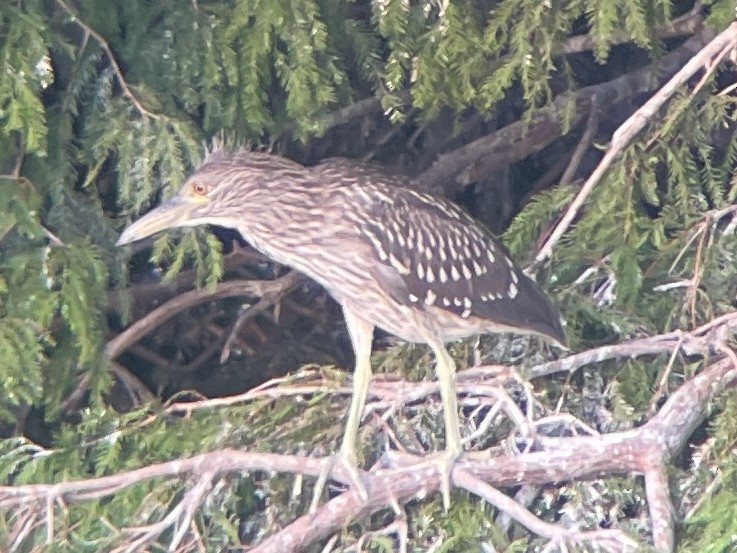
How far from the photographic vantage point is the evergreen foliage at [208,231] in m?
2.25

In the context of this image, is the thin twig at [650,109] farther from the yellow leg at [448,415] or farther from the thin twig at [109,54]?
the thin twig at [109,54]

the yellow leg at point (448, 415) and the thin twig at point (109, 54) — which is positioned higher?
the thin twig at point (109, 54)

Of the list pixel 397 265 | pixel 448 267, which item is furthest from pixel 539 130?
pixel 397 265

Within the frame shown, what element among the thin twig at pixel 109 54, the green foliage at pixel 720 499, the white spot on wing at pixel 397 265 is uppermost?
the thin twig at pixel 109 54

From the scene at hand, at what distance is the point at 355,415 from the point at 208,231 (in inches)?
21.9

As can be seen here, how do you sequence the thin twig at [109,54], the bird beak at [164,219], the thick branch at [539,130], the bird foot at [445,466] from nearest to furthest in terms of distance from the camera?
the bird foot at [445,466] → the bird beak at [164,219] → the thin twig at [109,54] → the thick branch at [539,130]

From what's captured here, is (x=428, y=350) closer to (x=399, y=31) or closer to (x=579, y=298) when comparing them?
(x=579, y=298)

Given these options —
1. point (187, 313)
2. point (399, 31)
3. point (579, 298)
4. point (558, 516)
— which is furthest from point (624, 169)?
point (187, 313)

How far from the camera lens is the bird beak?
2.25 metres

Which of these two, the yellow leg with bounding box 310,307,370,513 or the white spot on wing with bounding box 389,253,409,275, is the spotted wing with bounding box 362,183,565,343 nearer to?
the white spot on wing with bounding box 389,253,409,275

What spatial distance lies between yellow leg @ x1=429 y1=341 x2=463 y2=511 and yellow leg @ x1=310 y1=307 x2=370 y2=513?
5.8 inches

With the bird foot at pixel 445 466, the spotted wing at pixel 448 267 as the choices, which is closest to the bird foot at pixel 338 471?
the bird foot at pixel 445 466

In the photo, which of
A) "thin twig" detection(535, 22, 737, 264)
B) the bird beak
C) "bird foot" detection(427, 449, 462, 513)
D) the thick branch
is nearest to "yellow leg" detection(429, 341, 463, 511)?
"bird foot" detection(427, 449, 462, 513)

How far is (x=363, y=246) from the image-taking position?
2.29 metres
